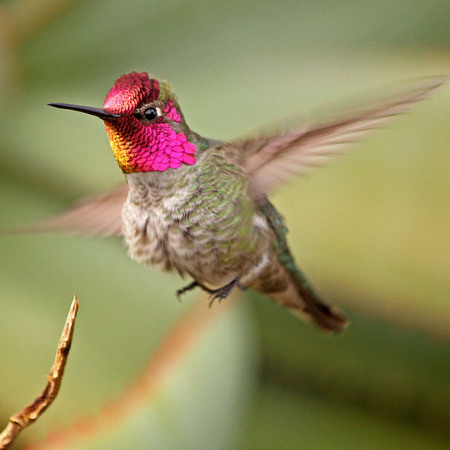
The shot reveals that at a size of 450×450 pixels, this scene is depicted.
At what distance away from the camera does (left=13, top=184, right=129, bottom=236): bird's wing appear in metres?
0.82

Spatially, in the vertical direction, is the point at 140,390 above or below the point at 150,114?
below

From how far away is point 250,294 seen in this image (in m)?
1.67

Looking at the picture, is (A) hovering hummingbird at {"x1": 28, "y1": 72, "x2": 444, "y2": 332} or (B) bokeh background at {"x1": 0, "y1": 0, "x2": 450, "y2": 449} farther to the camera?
(B) bokeh background at {"x1": 0, "y1": 0, "x2": 450, "y2": 449}

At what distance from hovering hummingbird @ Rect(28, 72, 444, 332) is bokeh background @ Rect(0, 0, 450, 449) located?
9cm

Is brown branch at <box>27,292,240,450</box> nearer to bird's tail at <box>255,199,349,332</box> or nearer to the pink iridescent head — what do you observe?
bird's tail at <box>255,199,349,332</box>

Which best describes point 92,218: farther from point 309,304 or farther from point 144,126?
point 309,304

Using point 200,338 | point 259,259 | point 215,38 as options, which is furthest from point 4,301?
point 215,38

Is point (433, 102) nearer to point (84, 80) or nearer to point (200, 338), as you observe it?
point (200, 338)

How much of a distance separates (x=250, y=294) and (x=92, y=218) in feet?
2.68

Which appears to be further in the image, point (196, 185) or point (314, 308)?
point (314, 308)

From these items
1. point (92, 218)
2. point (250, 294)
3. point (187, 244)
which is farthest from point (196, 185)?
point (250, 294)

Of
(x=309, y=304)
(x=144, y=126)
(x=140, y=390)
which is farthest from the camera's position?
(x=309, y=304)

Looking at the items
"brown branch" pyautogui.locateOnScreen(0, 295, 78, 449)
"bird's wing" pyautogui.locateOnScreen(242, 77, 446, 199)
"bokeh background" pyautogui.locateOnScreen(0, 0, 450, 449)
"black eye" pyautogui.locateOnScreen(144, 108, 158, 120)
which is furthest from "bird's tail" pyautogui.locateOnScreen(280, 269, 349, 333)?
"brown branch" pyautogui.locateOnScreen(0, 295, 78, 449)

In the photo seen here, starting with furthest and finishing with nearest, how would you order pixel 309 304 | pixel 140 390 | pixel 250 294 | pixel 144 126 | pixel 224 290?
pixel 250 294, pixel 309 304, pixel 140 390, pixel 224 290, pixel 144 126
